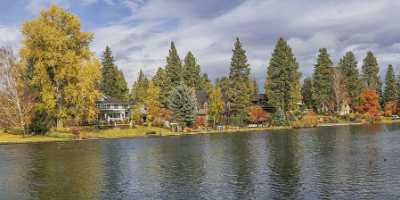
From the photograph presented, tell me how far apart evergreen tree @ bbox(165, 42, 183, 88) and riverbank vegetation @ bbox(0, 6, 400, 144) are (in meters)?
0.27

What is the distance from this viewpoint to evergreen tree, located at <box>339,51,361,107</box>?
425ft

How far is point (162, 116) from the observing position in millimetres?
106188

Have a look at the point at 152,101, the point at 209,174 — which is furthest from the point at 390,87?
the point at 209,174

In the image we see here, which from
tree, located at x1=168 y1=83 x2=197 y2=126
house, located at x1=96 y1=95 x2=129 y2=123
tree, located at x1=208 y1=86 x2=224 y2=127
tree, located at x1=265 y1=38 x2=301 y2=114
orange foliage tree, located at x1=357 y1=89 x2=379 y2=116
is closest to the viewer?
tree, located at x1=168 y1=83 x2=197 y2=126

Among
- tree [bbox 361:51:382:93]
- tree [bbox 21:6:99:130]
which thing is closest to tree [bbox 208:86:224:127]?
tree [bbox 21:6:99:130]

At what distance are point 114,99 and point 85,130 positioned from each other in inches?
1243

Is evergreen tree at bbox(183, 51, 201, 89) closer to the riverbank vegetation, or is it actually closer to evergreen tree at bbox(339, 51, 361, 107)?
the riverbank vegetation

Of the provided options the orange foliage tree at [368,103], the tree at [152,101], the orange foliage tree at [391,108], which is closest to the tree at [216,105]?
the tree at [152,101]

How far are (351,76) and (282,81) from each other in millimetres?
29979

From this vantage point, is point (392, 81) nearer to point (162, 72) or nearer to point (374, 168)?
point (162, 72)

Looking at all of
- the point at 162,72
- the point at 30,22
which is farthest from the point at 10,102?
the point at 162,72

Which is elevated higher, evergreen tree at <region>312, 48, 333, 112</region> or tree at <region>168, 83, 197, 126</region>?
evergreen tree at <region>312, 48, 333, 112</region>

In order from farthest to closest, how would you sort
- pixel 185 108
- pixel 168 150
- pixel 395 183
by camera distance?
pixel 185 108 < pixel 168 150 < pixel 395 183

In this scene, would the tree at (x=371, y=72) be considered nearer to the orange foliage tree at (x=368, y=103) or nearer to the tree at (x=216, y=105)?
the orange foliage tree at (x=368, y=103)
